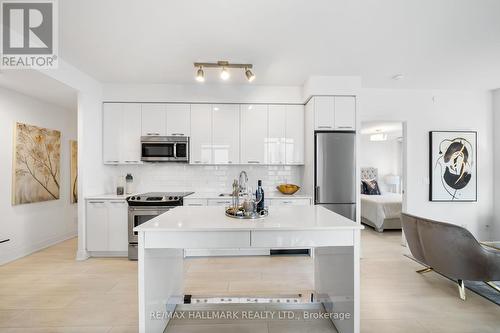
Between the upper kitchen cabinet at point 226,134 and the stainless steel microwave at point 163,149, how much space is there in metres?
0.52

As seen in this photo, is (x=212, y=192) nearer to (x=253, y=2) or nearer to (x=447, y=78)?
(x=253, y=2)

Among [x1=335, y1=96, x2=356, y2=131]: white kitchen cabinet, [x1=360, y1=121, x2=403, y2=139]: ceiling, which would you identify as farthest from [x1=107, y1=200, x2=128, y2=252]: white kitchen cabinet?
[x1=360, y1=121, x2=403, y2=139]: ceiling

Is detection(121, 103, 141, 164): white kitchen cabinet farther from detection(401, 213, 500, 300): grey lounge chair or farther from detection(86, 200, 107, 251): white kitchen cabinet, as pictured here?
detection(401, 213, 500, 300): grey lounge chair

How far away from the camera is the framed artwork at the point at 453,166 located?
418 cm

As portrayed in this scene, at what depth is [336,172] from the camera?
11.8 feet

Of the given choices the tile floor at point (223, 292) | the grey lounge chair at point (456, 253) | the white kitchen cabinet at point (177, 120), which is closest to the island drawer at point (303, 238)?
the tile floor at point (223, 292)

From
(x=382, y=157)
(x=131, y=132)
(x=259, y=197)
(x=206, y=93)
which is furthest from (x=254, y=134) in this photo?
(x=382, y=157)

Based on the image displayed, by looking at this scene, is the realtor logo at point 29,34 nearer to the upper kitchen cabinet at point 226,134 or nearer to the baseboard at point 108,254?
the upper kitchen cabinet at point 226,134

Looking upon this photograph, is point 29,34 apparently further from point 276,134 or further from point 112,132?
point 276,134

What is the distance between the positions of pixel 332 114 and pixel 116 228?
12.0 ft

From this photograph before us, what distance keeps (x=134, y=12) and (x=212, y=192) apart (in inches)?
111

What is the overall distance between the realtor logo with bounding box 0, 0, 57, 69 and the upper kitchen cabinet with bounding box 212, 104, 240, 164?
2196mm

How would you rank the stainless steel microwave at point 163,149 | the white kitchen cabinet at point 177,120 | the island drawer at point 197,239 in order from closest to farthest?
the island drawer at point 197,239 → the stainless steel microwave at point 163,149 → the white kitchen cabinet at point 177,120

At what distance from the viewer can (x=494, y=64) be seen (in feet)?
10.6
